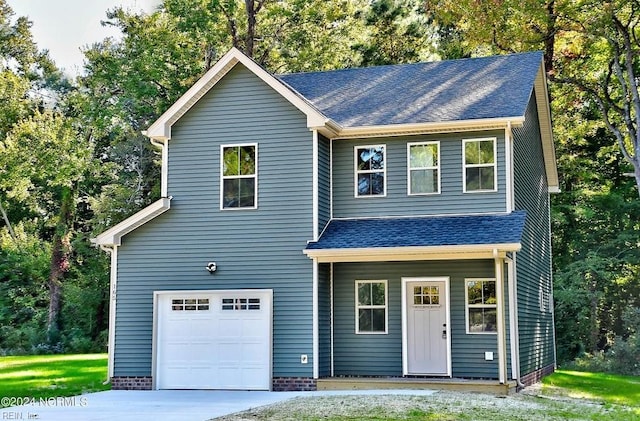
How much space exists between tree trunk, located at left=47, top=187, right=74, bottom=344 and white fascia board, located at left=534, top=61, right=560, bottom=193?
20.9 m

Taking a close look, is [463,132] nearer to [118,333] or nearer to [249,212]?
[249,212]

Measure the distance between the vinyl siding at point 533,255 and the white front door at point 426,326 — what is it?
178 centimetres

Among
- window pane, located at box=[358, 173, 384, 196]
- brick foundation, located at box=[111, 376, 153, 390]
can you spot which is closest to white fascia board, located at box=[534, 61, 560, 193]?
window pane, located at box=[358, 173, 384, 196]

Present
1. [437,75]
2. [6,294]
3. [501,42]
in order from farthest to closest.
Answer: [6,294] < [501,42] < [437,75]

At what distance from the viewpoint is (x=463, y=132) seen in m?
17.7

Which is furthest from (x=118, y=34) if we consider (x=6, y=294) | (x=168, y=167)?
(x=168, y=167)

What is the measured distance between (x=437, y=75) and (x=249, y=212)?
642 cm

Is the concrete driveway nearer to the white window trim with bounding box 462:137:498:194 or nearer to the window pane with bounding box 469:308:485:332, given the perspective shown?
the window pane with bounding box 469:308:485:332

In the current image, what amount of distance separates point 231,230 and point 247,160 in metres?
1.56

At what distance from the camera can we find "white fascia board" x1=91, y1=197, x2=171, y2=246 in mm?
17922

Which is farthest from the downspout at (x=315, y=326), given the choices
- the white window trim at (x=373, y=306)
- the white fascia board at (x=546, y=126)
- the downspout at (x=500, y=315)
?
the white fascia board at (x=546, y=126)

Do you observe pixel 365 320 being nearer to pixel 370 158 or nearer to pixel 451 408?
pixel 370 158

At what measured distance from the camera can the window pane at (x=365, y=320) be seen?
17.6 m

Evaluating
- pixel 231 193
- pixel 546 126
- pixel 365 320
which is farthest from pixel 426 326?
pixel 546 126
